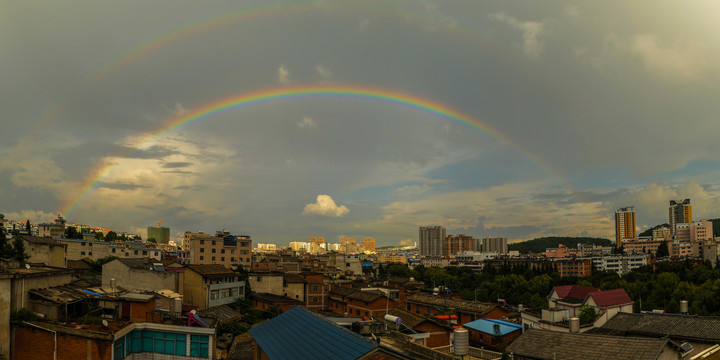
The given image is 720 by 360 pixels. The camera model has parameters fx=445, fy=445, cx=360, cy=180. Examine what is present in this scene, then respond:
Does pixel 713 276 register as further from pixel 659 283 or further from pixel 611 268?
pixel 611 268

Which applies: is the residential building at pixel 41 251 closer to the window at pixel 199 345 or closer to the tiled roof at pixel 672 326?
the window at pixel 199 345

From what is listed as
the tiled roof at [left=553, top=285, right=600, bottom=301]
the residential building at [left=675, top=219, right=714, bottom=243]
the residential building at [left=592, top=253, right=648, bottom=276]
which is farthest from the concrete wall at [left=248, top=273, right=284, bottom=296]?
the residential building at [left=675, top=219, right=714, bottom=243]

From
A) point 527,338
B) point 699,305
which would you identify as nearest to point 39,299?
point 527,338

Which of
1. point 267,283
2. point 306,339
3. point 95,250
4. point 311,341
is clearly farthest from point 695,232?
point 311,341

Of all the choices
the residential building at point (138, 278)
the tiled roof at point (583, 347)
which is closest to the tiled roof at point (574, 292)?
the tiled roof at point (583, 347)

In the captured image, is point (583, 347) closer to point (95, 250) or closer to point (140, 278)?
point (140, 278)

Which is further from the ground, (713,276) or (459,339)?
(459,339)
